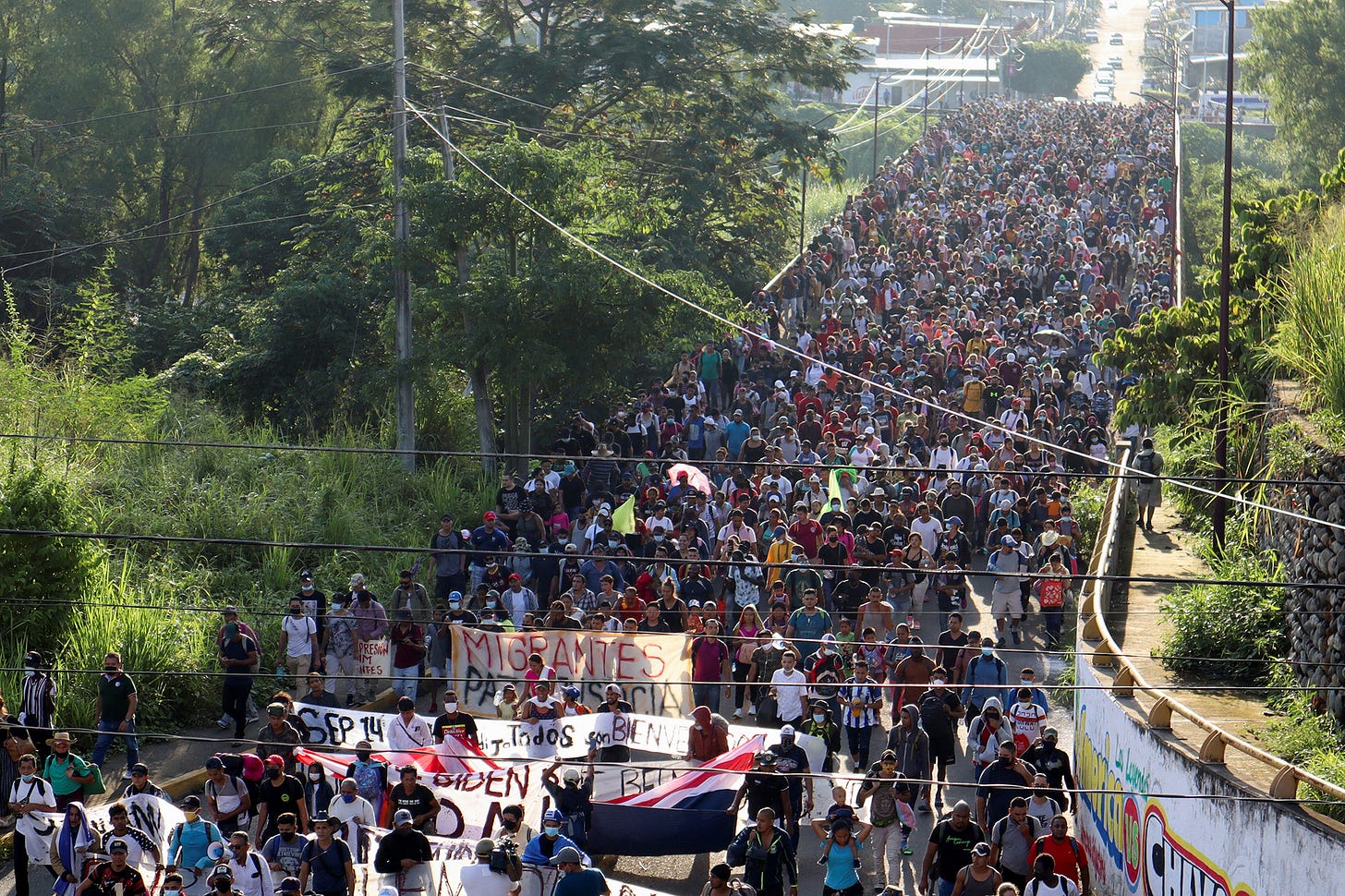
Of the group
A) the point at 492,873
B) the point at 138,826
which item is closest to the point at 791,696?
the point at 492,873

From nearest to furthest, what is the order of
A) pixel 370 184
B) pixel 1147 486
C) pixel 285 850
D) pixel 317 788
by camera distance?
pixel 285 850, pixel 317 788, pixel 1147 486, pixel 370 184

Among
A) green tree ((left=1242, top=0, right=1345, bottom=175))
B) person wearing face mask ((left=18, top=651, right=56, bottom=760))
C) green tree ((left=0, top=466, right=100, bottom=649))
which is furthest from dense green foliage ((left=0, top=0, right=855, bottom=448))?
green tree ((left=1242, top=0, right=1345, bottom=175))

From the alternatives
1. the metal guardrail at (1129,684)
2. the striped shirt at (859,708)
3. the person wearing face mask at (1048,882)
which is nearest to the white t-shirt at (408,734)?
the striped shirt at (859,708)

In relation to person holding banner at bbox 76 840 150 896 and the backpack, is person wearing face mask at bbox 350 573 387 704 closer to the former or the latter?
person holding banner at bbox 76 840 150 896

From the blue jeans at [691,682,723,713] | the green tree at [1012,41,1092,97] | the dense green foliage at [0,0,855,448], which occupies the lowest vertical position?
the blue jeans at [691,682,723,713]

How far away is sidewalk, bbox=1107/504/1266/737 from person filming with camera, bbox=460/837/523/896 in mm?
4830

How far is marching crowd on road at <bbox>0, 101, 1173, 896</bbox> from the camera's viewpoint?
1175cm

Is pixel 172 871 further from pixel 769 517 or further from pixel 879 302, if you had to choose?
pixel 879 302

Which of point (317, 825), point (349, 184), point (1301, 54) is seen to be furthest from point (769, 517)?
point (1301, 54)

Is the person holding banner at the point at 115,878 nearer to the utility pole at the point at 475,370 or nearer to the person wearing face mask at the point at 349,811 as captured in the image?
the person wearing face mask at the point at 349,811

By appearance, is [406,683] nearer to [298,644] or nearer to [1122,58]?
[298,644]

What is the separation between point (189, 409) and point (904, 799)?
644 inches

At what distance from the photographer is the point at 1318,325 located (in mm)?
14320

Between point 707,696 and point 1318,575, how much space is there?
20.2 feet
